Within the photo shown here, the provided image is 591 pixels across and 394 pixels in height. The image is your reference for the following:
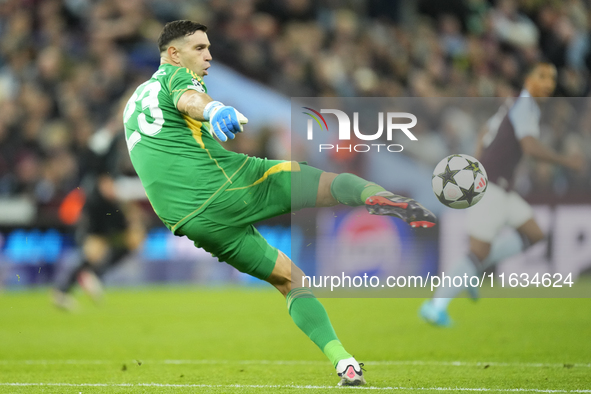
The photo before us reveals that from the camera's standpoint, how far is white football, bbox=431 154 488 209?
4746 mm

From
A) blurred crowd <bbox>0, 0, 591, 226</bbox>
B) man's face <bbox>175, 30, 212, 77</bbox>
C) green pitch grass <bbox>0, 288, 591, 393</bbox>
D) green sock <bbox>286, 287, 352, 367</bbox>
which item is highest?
blurred crowd <bbox>0, 0, 591, 226</bbox>

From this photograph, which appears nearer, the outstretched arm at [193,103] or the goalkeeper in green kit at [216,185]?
the outstretched arm at [193,103]

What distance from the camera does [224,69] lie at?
44.0ft

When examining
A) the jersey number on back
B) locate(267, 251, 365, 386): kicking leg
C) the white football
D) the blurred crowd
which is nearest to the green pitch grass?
locate(267, 251, 365, 386): kicking leg

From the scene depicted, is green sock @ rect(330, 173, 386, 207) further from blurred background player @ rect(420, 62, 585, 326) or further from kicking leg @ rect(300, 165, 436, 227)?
blurred background player @ rect(420, 62, 585, 326)

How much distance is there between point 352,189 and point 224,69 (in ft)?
31.1

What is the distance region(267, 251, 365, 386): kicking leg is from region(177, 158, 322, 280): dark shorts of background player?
0.11 m

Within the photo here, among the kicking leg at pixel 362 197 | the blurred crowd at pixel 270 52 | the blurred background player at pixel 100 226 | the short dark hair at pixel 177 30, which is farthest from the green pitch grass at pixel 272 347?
the blurred crowd at pixel 270 52

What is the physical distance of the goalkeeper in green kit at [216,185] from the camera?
14.1 ft

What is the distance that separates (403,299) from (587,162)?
9.52 feet

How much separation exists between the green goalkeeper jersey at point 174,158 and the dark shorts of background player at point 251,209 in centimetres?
6

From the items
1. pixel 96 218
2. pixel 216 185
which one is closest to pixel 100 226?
pixel 96 218

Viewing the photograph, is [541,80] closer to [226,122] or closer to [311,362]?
[311,362]

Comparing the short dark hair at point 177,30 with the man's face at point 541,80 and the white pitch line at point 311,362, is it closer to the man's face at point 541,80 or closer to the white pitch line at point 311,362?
the white pitch line at point 311,362
